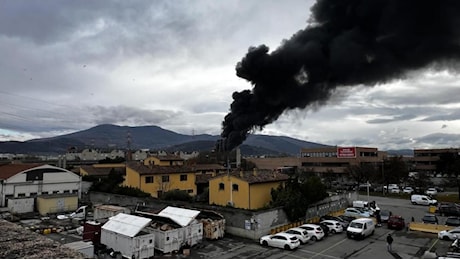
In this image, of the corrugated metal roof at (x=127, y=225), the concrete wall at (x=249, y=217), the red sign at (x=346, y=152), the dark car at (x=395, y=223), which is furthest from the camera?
the red sign at (x=346, y=152)

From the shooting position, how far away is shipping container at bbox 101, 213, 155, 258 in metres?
19.2

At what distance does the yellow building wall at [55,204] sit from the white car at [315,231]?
24.6 m

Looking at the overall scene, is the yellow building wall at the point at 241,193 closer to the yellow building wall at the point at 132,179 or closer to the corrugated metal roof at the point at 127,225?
the yellow building wall at the point at 132,179

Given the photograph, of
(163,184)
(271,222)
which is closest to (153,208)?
(163,184)

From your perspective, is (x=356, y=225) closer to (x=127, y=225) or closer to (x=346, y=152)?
(x=127, y=225)

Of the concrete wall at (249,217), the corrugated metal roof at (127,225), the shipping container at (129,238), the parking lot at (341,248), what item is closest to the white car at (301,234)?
the parking lot at (341,248)

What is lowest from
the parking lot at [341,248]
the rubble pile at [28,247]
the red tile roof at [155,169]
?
the parking lot at [341,248]

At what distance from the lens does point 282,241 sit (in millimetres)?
21703

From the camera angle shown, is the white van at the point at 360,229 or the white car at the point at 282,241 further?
the white van at the point at 360,229

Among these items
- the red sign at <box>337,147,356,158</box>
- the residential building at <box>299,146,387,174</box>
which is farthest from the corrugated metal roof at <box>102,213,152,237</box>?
the red sign at <box>337,147,356,158</box>

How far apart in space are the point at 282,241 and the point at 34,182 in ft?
97.9

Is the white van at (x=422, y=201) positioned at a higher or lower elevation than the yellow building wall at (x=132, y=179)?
lower

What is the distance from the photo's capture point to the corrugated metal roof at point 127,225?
19.6m

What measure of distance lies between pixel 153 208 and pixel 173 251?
1034cm
